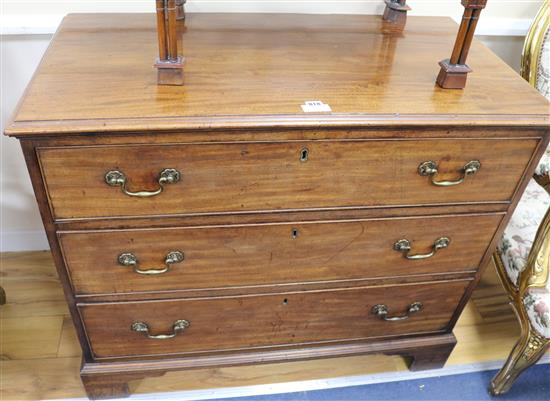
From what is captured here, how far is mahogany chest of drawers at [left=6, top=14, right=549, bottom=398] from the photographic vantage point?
35.9 inches

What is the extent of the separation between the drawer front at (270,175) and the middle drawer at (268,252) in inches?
2.6

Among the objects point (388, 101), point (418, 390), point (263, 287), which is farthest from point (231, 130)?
point (418, 390)

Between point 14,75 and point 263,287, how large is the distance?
97cm

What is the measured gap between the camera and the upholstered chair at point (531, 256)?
123 centimetres

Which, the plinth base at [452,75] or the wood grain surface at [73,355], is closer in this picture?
the plinth base at [452,75]

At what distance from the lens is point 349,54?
1141mm

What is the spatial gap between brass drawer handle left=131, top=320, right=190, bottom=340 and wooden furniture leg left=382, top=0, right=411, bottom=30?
0.97 metres

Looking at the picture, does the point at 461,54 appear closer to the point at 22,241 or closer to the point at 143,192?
the point at 143,192

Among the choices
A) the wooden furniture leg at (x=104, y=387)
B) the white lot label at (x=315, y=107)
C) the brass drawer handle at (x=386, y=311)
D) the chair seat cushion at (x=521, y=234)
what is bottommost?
the wooden furniture leg at (x=104, y=387)

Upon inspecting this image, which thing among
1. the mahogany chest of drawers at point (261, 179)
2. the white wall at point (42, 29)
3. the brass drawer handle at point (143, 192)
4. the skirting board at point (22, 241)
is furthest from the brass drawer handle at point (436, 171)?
the skirting board at point (22, 241)

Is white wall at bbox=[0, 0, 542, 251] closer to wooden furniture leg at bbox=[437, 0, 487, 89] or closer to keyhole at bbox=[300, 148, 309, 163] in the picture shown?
wooden furniture leg at bbox=[437, 0, 487, 89]

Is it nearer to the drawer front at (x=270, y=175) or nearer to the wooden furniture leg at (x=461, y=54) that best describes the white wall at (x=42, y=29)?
the wooden furniture leg at (x=461, y=54)

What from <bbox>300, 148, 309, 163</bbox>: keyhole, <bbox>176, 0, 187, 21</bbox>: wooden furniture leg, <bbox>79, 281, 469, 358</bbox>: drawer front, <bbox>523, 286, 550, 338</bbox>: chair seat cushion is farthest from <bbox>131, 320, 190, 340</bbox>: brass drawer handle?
<bbox>523, 286, 550, 338</bbox>: chair seat cushion

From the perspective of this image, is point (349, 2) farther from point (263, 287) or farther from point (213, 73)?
point (263, 287)
